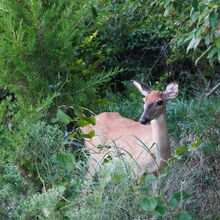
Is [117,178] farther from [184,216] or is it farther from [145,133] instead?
[145,133]

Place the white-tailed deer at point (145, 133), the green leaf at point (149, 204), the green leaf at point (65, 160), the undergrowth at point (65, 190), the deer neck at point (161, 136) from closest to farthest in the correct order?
1. the green leaf at point (149, 204)
2. the undergrowth at point (65, 190)
3. the green leaf at point (65, 160)
4. the white-tailed deer at point (145, 133)
5. the deer neck at point (161, 136)

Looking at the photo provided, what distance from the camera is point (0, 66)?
5082 mm

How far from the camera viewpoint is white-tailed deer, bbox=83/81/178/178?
6.24 m

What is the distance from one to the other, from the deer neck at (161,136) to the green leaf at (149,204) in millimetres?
2139

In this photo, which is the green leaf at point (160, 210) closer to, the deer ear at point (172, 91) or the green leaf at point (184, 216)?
the green leaf at point (184, 216)

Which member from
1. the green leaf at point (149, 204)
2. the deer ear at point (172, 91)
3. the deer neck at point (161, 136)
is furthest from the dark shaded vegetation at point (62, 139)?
the deer ear at point (172, 91)

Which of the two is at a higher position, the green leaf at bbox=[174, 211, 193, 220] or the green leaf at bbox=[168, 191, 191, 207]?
the green leaf at bbox=[168, 191, 191, 207]

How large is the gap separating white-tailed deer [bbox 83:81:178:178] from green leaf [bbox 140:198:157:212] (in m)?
1.63

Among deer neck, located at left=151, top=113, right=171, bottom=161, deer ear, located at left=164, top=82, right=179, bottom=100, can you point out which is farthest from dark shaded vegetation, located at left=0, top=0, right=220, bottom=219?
deer ear, located at left=164, top=82, right=179, bottom=100

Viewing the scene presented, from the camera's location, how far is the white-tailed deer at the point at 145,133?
6242 mm

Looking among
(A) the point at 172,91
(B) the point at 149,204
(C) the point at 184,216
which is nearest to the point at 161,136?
(A) the point at 172,91

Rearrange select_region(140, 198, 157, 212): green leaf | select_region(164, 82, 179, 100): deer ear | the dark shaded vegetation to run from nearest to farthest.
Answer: select_region(140, 198, 157, 212): green leaf, the dark shaded vegetation, select_region(164, 82, 179, 100): deer ear

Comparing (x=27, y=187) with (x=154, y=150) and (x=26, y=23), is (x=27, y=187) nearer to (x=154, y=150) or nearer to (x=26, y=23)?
(x=26, y=23)

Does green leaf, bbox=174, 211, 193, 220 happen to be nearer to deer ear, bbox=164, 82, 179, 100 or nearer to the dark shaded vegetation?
the dark shaded vegetation
